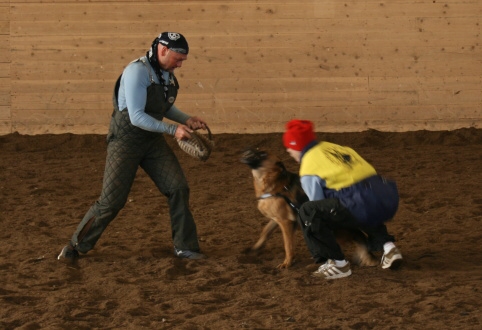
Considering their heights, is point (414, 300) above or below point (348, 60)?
below

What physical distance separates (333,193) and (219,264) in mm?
1171

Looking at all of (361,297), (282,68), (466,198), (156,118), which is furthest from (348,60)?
Answer: (361,297)

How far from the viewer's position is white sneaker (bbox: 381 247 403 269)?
6.41 meters

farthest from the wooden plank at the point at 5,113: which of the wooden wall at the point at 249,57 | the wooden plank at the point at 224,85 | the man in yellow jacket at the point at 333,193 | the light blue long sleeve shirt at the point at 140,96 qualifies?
the man in yellow jacket at the point at 333,193

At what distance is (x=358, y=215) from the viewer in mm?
6250

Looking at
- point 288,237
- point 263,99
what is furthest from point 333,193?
point 263,99

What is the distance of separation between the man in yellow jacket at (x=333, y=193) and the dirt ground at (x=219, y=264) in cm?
32

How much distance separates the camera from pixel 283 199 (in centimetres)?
672

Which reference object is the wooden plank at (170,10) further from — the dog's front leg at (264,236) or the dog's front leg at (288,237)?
the dog's front leg at (288,237)

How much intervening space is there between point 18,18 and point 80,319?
25.5ft

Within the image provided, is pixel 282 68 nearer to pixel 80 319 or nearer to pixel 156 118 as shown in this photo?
pixel 156 118

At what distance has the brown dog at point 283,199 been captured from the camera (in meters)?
6.64

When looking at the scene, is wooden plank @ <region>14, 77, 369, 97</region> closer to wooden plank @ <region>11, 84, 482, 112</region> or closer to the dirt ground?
wooden plank @ <region>11, 84, 482, 112</region>

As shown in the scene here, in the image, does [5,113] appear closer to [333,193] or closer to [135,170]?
[135,170]
